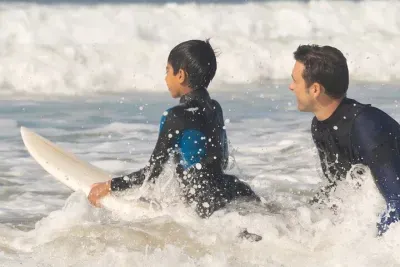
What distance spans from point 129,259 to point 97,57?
397 inches

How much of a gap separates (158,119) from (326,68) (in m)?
5.68

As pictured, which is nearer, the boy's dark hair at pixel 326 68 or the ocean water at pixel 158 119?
the boy's dark hair at pixel 326 68

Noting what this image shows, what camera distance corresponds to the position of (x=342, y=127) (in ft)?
14.9

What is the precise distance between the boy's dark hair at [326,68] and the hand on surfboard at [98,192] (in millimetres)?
1311

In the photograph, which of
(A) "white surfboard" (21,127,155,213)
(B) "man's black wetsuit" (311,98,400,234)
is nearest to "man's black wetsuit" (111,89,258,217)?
(B) "man's black wetsuit" (311,98,400,234)

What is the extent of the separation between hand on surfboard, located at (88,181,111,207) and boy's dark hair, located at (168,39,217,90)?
2.31 feet

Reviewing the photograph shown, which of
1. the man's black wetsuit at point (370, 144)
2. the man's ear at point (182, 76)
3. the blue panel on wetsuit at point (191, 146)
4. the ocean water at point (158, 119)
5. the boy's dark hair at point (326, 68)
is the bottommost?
the ocean water at point (158, 119)

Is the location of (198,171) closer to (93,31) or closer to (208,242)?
(208,242)

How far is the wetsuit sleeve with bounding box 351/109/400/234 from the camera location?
4.32 metres

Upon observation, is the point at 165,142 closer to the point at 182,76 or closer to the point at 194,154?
the point at 194,154

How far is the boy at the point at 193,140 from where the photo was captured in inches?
200

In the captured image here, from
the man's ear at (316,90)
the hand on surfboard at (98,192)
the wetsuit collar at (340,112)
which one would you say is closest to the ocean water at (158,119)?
the hand on surfboard at (98,192)

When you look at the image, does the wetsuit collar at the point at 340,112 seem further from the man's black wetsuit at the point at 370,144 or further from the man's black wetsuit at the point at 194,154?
the man's black wetsuit at the point at 194,154

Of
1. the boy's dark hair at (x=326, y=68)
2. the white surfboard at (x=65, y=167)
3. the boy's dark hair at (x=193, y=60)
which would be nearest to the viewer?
the boy's dark hair at (x=326, y=68)
